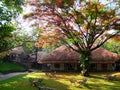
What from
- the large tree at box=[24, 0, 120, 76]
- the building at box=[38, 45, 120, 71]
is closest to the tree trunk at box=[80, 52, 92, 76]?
the large tree at box=[24, 0, 120, 76]

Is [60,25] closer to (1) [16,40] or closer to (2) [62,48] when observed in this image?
(2) [62,48]

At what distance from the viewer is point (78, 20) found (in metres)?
34.3

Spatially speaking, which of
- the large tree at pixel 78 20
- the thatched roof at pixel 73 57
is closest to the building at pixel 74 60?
the thatched roof at pixel 73 57

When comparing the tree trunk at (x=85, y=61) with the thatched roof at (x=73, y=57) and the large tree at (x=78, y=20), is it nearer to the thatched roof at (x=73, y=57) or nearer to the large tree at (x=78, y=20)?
the large tree at (x=78, y=20)

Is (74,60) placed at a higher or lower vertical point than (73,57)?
lower

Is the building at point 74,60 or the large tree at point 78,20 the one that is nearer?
the large tree at point 78,20

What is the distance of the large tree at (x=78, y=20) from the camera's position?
33.1 metres

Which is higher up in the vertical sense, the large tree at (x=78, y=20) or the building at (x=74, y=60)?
the large tree at (x=78, y=20)

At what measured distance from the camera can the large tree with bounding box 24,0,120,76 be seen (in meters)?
33.1

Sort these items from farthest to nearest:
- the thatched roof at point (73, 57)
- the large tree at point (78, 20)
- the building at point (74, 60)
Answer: the building at point (74, 60) → the thatched roof at point (73, 57) → the large tree at point (78, 20)

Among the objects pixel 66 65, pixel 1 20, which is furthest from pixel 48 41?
pixel 1 20

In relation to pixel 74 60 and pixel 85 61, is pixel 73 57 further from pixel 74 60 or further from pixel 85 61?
pixel 85 61

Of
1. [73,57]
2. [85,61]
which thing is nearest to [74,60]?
[73,57]

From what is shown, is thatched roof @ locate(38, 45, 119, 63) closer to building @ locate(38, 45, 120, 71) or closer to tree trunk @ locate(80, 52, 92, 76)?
building @ locate(38, 45, 120, 71)
